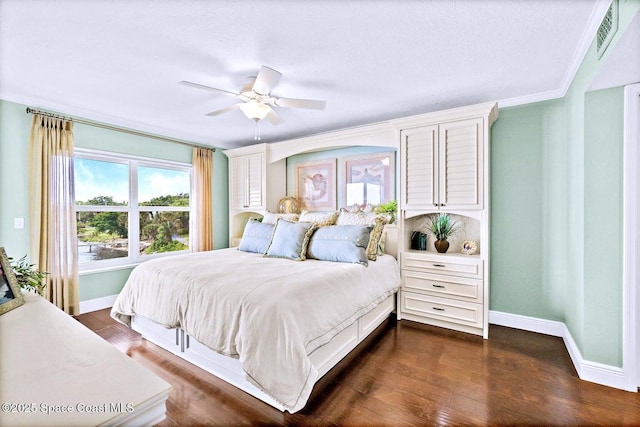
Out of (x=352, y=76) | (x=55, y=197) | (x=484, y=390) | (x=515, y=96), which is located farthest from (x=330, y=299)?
(x=55, y=197)

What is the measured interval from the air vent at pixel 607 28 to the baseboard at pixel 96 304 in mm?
5341

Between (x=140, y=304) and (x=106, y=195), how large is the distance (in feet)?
6.67

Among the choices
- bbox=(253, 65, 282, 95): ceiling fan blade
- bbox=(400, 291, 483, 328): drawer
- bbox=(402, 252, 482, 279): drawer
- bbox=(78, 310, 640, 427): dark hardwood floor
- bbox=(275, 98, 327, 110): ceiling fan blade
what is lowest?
bbox=(78, 310, 640, 427): dark hardwood floor

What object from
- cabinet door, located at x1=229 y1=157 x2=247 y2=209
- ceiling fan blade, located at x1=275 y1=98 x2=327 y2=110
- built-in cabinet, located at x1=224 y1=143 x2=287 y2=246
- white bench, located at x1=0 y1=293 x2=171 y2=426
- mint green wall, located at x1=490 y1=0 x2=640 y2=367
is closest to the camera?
white bench, located at x1=0 y1=293 x2=171 y2=426

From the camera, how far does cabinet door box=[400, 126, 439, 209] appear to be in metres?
3.17

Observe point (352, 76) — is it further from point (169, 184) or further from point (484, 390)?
point (169, 184)

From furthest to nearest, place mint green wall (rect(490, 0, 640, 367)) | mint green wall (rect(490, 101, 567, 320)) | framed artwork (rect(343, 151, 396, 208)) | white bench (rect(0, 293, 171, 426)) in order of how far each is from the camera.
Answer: framed artwork (rect(343, 151, 396, 208))
mint green wall (rect(490, 101, 567, 320))
mint green wall (rect(490, 0, 640, 367))
white bench (rect(0, 293, 171, 426))

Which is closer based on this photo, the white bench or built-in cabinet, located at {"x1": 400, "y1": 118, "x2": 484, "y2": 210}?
the white bench

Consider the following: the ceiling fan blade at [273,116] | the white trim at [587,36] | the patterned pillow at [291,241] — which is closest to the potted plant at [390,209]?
the patterned pillow at [291,241]

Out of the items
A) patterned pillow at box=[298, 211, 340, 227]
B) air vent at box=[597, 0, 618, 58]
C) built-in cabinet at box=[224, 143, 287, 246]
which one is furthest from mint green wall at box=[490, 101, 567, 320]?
built-in cabinet at box=[224, 143, 287, 246]

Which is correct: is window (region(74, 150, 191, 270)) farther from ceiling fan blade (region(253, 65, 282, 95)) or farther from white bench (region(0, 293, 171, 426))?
white bench (region(0, 293, 171, 426))

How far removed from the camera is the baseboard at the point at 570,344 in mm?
2066

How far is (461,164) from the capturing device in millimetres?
3033

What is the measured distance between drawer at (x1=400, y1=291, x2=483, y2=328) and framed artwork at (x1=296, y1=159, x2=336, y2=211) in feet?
5.71
